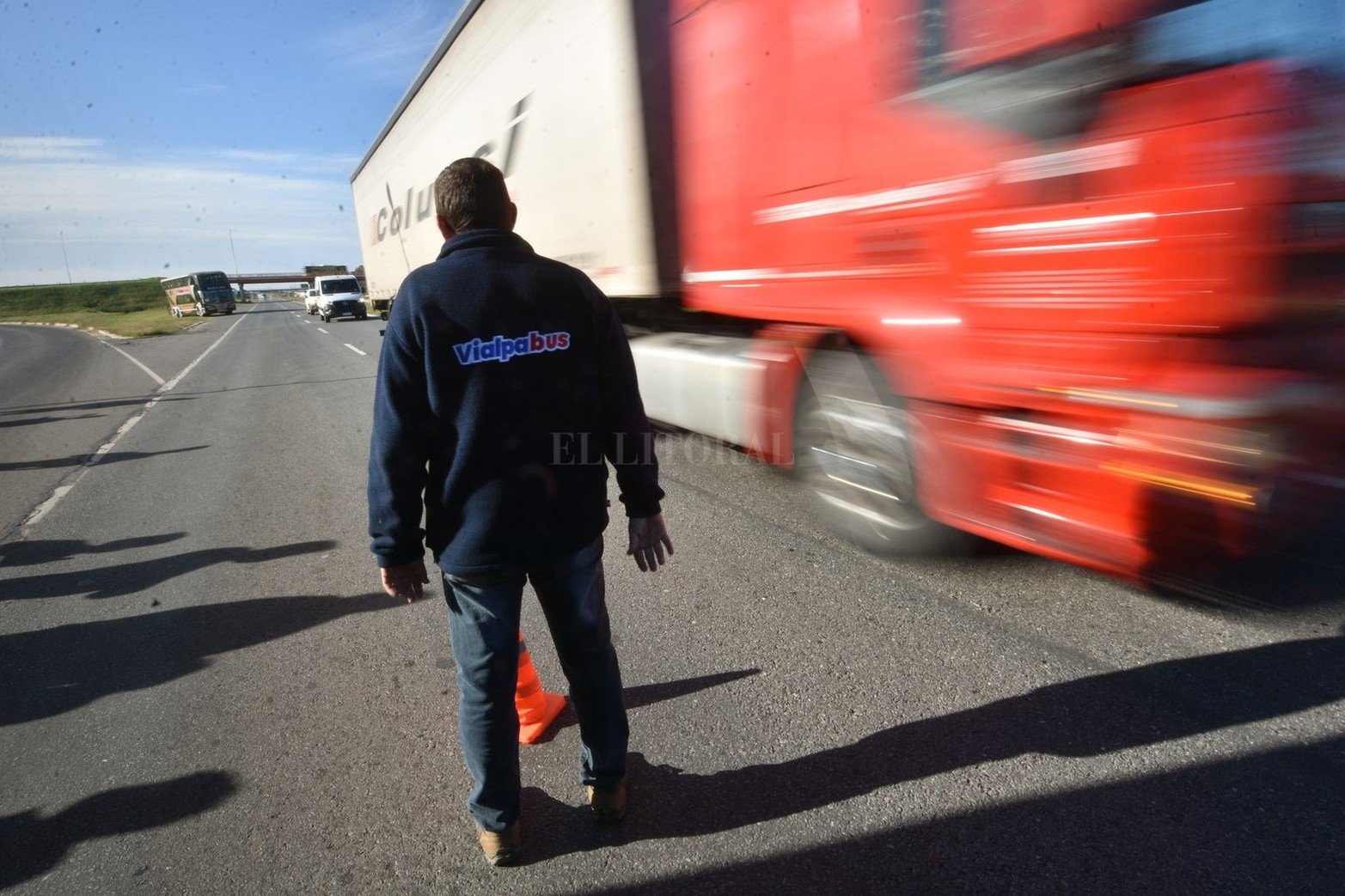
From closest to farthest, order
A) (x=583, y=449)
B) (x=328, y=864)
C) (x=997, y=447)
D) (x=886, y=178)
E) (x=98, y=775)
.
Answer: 1. (x=583, y=449)
2. (x=328, y=864)
3. (x=98, y=775)
4. (x=997, y=447)
5. (x=886, y=178)

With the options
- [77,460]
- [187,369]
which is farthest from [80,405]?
[187,369]

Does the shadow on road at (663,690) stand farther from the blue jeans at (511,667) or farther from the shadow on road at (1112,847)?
the shadow on road at (1112,847)

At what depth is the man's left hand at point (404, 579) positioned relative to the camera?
208 cm

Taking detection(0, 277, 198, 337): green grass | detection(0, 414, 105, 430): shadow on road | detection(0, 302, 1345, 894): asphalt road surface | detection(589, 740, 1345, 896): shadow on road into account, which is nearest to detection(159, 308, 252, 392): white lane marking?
detection(0, 414, 105, 430): shadow on road

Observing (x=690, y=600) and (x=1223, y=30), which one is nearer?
(x=1223, y=30)

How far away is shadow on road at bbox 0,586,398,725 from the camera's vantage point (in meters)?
3.27

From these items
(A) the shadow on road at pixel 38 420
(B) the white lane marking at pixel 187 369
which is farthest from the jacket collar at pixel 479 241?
(B) the white lane marking at pixel 187 369

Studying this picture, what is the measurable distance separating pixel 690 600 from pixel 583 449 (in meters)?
1.85

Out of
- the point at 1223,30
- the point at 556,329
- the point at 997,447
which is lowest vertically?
the point at 997,447

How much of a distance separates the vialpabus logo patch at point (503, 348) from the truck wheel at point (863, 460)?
2.08 metres

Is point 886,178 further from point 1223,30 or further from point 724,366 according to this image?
point 724,366

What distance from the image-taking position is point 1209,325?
2.31m

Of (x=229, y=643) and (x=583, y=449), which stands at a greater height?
(x=583, y=449)

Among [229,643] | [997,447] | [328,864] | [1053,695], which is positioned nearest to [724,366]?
[997,447]
